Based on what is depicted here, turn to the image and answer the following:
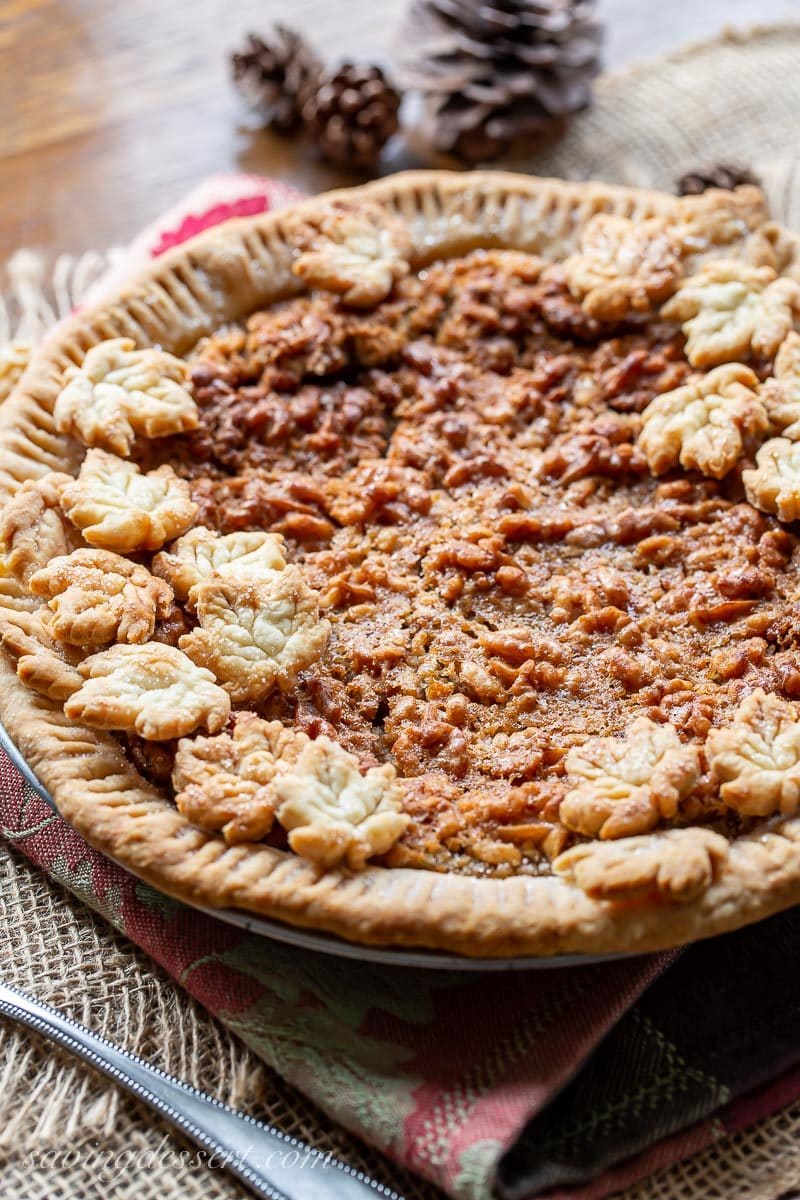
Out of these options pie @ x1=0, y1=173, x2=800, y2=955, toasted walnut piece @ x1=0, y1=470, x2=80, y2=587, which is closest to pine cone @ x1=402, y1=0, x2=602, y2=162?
pie @ x1=0, y1=173, x2=800, y2=955

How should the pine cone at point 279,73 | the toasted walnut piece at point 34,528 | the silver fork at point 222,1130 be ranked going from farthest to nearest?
the pine cone at point 279,73, the toasted walnut piece at point 34,528, the silver fork at point 222,1130

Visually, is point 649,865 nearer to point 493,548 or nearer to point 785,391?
point 493,548

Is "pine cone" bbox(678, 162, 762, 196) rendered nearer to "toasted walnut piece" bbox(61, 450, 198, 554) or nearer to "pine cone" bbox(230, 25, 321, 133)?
"pine cone" bbox(230, 25, 321, 133)

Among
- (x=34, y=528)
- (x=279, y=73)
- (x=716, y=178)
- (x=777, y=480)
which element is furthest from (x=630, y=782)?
(x=279, y=73)

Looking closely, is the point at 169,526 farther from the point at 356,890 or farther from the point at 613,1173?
the point at 613,1173

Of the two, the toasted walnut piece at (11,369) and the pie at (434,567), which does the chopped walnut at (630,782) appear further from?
the toasted walnut piece at (11,369)

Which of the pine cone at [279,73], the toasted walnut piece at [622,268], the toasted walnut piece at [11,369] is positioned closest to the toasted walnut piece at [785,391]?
the toasted walnut piece at [622,268]
